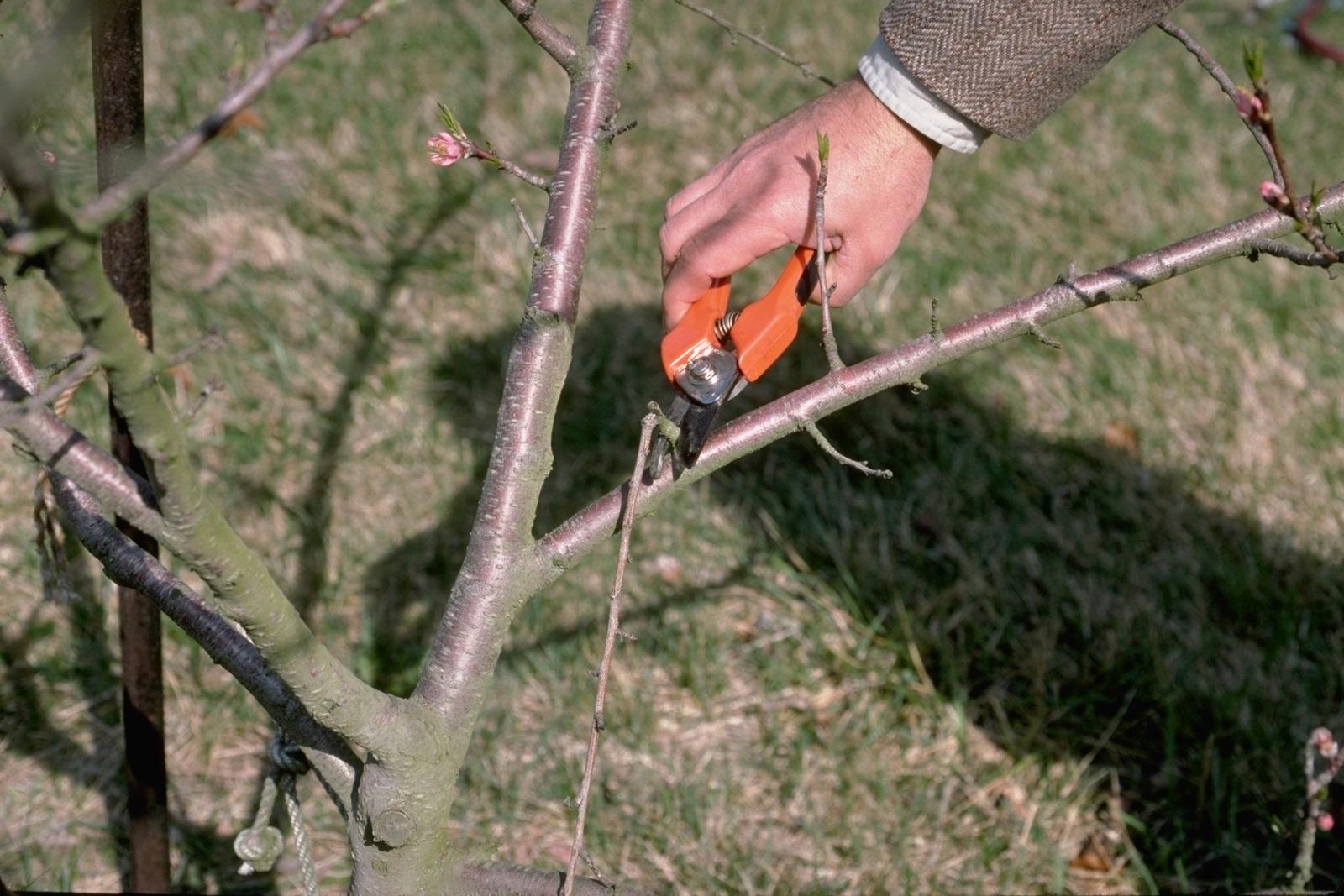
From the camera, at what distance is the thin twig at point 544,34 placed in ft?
4.21

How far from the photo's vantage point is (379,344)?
3.00 metres

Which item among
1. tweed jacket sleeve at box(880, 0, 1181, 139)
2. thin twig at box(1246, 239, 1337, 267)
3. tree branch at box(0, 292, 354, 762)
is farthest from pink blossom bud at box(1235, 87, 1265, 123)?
tree branch at box(0, 292, 354, 762)

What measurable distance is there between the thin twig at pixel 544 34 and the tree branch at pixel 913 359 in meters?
0.45

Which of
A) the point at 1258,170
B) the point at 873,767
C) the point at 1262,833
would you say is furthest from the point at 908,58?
the point at 1258,170

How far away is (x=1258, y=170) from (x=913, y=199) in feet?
9.12

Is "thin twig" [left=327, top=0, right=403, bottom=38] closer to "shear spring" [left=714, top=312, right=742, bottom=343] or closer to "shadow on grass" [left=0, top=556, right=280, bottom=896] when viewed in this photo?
"shear spring" [left=714, top=312, right=742, bottom=343]

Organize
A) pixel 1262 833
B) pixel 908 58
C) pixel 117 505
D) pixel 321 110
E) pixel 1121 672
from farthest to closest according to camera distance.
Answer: pixel 321 110 < pixel 1121 672 < pixel 1262 833 < pixel 908 58 < pixel 117 505

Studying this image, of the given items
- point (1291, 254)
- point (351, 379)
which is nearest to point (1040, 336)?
Answer: point (1291, 254)

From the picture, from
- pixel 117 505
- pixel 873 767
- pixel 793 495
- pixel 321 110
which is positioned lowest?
pixel 873 767

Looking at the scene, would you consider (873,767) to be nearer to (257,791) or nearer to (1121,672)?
(1121,672)

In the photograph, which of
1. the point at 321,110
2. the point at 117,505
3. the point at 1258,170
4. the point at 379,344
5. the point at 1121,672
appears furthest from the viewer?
the point at 1258,170

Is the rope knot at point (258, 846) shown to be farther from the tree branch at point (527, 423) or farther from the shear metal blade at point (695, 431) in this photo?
the shear metal blade at point (695, 431)

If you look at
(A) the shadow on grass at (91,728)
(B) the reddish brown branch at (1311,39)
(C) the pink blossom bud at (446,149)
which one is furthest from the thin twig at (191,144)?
(B) the reddish brown branch at (1311,39)

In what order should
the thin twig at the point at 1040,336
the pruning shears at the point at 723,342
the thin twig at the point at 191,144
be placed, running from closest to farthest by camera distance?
the thin twig at the point at 191,144 → the thin twig at the point at 1040,336 → the pruning shears at the point at 723,342
